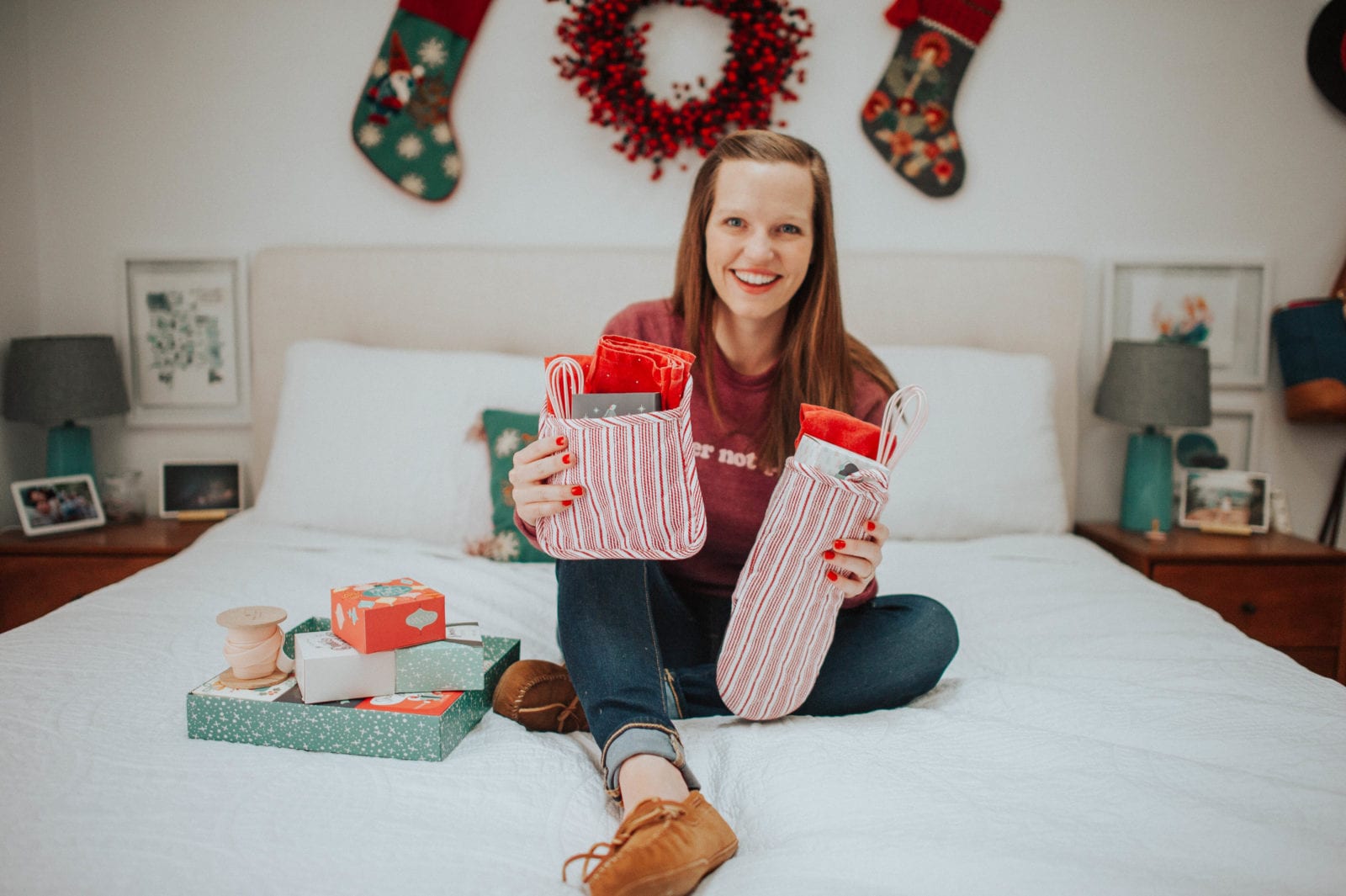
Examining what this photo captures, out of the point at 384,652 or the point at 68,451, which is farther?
the point at 68,451

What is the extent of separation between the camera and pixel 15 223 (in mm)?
2324

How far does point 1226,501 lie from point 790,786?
1.90 metres

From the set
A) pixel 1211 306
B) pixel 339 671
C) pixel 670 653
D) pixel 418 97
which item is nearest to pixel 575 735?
pixel 670 653

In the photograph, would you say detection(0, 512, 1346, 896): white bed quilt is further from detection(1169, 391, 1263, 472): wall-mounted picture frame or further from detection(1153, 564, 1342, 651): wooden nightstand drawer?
detection(1169, 391, 1263, 472): wall-mounted picture frame

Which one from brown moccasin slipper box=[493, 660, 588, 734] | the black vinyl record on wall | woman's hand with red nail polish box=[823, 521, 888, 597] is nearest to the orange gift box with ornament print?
brown moccasin slipper box=[493, 660, 588, 734]

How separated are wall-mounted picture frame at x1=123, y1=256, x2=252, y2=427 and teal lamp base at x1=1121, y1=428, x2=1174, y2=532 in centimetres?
244

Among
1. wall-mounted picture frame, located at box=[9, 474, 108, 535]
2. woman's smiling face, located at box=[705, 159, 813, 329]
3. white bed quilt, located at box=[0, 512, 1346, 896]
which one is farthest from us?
wall-mounted picture frame, located at box=[9, 474, 108, 535]

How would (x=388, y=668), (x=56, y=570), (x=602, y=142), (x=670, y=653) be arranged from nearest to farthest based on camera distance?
(x=388, y=668)
(x=670, y=653)
(x=56, y=570)
(x=602, y=142)

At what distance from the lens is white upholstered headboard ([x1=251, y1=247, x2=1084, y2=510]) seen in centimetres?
233

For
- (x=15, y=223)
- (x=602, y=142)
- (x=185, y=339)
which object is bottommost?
(x=185, y=339)

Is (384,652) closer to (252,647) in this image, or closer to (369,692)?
(369,692)

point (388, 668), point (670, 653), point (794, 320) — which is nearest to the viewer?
point (388, 668)

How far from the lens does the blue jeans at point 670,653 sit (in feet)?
3.38

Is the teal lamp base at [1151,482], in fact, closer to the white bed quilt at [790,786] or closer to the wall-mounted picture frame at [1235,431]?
the wall-mounted picture frame at [1235,431]
